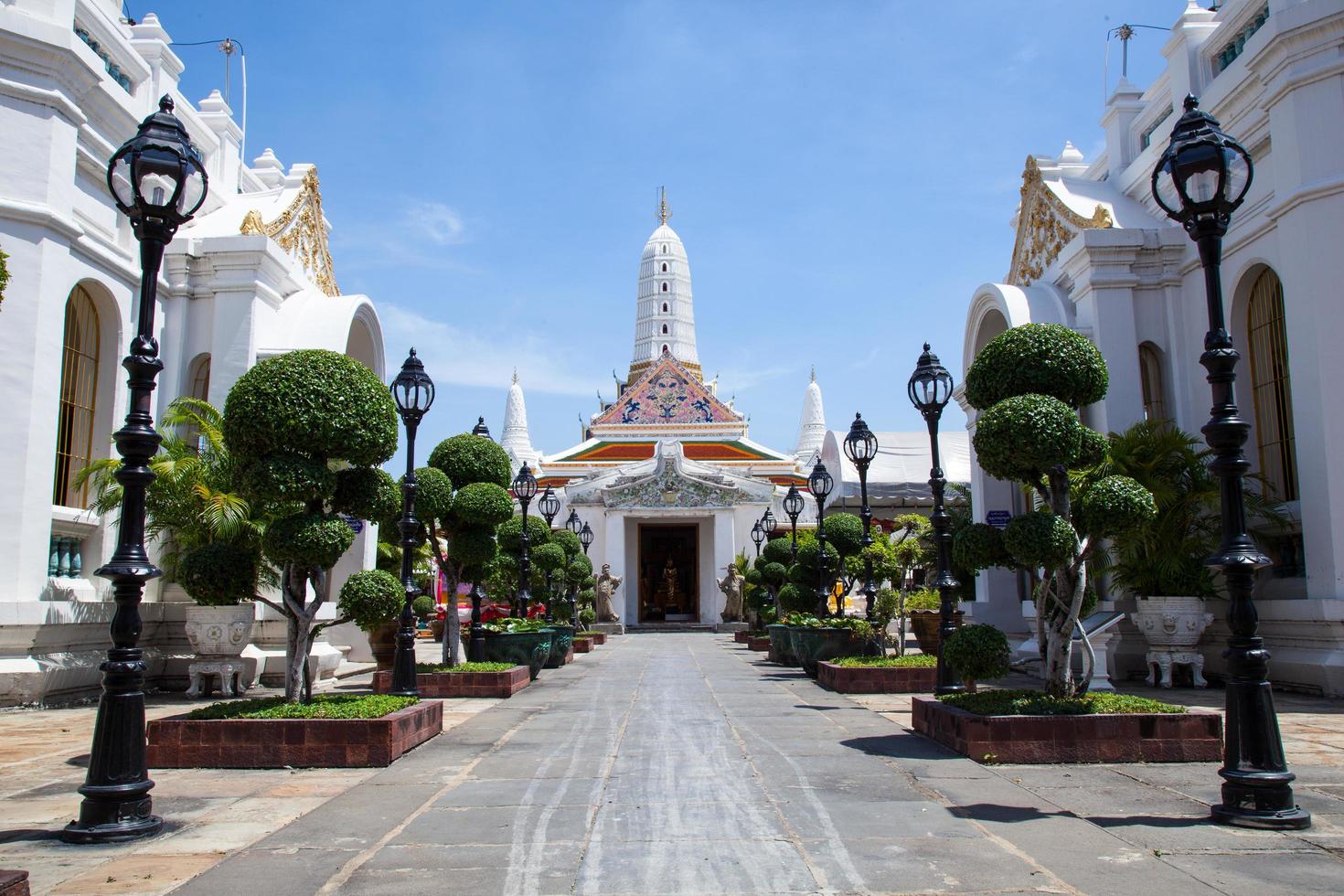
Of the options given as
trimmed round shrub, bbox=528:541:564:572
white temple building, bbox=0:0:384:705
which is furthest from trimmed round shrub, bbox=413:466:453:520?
trimmed round shrub, bbox=528:541:564:572

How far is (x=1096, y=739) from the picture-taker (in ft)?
24.9

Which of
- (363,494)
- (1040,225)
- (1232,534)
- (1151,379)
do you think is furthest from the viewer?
(1040,225)

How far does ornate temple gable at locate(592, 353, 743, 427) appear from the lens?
51156 millimetres

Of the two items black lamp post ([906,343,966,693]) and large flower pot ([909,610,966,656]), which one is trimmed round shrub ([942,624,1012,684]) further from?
large flower pot ([909,610,966,656])

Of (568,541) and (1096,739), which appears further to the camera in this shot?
(568,541)

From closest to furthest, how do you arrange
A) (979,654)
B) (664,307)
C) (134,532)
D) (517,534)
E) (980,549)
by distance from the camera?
(134,532)
(979,654)
(980,549)
(517,534)
(664,307)

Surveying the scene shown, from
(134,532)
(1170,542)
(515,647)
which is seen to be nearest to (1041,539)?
(134,532)

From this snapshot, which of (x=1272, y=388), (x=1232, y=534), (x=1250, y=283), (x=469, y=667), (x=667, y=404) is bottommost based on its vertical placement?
(x=469, y=667)

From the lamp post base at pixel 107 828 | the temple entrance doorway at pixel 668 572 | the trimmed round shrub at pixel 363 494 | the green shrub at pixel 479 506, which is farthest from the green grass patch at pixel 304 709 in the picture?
the temple entrance doorway at pixel 668 572

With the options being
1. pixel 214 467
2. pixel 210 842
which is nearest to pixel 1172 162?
pixel 210 842

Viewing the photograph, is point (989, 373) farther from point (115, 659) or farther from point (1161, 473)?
point (115, 659)

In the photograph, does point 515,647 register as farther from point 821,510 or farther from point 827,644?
point 821,510

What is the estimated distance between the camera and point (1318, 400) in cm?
1196

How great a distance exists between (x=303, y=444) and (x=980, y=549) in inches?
223
